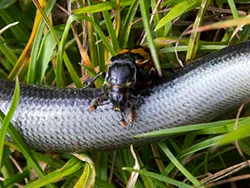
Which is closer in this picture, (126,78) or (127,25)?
(126,78)

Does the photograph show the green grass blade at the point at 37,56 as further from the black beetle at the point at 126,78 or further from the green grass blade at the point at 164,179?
the green grass blade at the point at 164,179

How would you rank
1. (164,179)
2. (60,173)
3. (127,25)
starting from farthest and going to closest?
(127,25) < (60,173) < (164,179)

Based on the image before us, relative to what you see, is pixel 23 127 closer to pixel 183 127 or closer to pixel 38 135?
pixel 38 135

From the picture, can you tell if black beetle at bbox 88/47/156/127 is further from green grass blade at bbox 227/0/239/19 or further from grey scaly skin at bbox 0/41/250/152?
green grass blade at bbox 227/0/239/19

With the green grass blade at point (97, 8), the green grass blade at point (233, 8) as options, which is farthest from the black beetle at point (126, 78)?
the green grass blade at point (233, 8)

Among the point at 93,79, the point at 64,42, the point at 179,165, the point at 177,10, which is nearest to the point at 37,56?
the point at 64,42

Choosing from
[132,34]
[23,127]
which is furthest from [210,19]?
[23,127]

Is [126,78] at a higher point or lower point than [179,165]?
higher

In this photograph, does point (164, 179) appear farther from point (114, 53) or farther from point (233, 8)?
point (233, 8)

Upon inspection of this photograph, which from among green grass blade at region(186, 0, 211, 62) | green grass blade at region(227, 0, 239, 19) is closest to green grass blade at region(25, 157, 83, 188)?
green grass blade at region(186, 0, 211, 62)
